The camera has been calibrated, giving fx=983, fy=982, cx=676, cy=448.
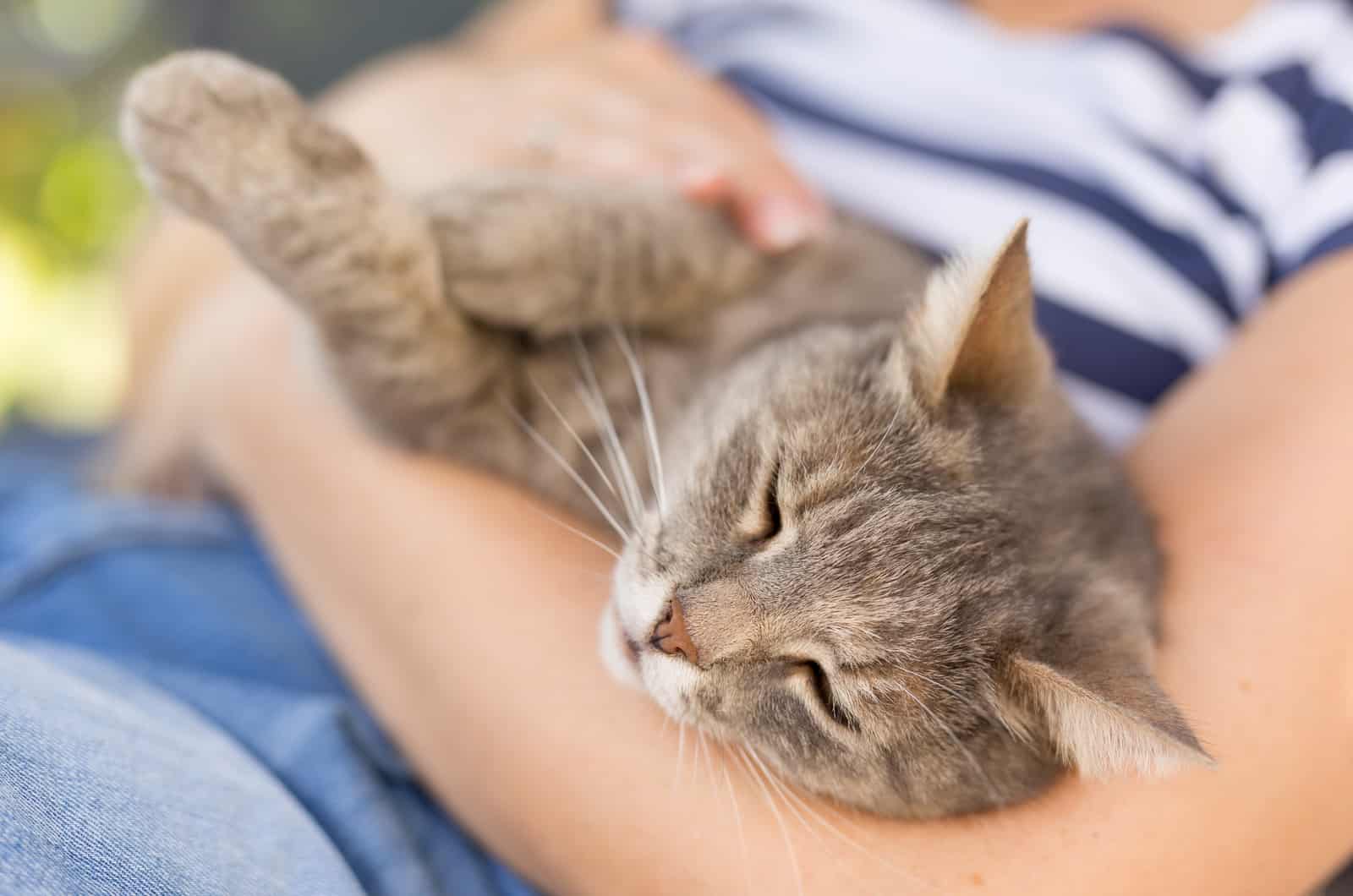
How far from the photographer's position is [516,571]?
110 centimetres

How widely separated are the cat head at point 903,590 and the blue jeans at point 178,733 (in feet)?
1.04

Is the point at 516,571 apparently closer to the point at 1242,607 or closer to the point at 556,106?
the point at 1242,607

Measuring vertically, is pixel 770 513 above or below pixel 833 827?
above

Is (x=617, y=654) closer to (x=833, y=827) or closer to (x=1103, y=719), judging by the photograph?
(x=833, y=827)

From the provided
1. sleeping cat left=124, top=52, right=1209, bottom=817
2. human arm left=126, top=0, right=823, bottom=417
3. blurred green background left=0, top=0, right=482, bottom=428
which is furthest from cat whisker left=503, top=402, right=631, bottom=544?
blurred green background left=0, top=0, right=482, bottom=428

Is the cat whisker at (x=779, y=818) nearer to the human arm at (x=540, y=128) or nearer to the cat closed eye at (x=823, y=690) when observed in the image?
the cat closed eye at (x=823, y=690)

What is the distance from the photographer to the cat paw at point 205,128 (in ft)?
3.36

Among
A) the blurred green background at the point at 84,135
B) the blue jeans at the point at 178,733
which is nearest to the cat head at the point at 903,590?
the blue jeans at the point at 178,733

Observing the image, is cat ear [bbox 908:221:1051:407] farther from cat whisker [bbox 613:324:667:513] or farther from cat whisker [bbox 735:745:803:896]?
cat whisker [bbox 735:745:803:896]

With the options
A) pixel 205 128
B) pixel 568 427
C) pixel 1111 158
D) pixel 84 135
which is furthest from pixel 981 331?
pixel 84 135

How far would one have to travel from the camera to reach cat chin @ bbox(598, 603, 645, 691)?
976 mm

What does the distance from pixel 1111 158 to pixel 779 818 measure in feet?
3.43

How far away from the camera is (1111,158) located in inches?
55.0

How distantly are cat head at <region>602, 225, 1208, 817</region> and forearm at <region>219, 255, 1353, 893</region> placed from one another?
5cm
